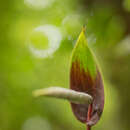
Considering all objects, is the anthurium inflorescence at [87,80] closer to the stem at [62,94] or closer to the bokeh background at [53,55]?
the stem at [62,94]

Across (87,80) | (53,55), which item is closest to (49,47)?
(53,55)

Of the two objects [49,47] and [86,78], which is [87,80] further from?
[49,47]

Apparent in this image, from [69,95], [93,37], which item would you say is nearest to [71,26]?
[93,37]

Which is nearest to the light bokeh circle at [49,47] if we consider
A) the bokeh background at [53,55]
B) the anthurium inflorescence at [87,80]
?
the bokeh background at [53,55]

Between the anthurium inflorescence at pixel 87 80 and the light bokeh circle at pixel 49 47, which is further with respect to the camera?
the light bokeh circle at pixel 49 47

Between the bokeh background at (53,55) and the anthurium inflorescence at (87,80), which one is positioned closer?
the anthurium inflorescence at (87,80)

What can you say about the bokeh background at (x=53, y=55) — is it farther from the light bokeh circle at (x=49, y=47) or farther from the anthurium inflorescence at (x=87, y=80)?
the anthurium inflorescence at (x=87, y=80)

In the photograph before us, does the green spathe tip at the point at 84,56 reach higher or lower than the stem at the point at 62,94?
higher

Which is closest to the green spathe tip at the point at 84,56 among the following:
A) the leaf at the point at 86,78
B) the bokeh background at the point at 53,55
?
the leaf at the point at 86,78

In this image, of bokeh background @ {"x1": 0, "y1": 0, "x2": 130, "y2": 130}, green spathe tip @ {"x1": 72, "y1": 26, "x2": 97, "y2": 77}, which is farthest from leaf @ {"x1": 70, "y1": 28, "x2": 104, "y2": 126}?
bokeh background @ {"x1": 0, "y1": 0, "x2": 130, "y2": 130}
